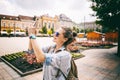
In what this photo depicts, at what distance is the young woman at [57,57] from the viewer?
65.6 inches

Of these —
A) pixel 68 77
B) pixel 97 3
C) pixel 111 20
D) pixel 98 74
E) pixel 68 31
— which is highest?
pixel 97 3

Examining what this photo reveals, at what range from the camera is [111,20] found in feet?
33.7

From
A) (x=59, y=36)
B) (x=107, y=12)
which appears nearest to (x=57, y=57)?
(x=59, y=36)

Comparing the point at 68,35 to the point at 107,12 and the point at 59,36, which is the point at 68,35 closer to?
the point at 59,36

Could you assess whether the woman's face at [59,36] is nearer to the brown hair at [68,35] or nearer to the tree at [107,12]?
the brown hair at [68,35]

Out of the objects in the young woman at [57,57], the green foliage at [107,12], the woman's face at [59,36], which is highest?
the green foliage at [107,12]

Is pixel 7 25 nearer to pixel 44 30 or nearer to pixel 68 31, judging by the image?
pixel 44 30

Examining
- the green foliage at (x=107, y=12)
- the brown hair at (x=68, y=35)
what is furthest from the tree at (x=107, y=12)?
the brown hair at (x=68, y=35)

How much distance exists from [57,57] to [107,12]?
31.3 feet

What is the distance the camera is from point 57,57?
1669 mm

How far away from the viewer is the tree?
952 centimetres

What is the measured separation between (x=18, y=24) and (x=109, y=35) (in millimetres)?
45364

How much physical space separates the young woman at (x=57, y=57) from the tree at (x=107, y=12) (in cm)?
845

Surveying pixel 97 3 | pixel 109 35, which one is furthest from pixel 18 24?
pixel 97 3
